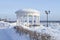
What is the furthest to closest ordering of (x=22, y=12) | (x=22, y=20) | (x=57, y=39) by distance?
(x=22, y=20) → (x=22, y=12) → (x=57, y=39)

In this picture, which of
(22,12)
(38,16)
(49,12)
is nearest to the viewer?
(49,12)

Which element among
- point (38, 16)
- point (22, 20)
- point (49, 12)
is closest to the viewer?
point (49, 12)

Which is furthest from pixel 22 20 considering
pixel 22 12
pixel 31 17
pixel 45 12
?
pixel 45 12

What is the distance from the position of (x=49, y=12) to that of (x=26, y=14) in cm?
410

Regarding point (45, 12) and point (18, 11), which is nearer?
point (45, 12)

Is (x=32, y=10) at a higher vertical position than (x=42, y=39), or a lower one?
higher

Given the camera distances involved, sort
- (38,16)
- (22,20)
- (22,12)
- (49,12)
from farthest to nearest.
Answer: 1. (22,20)
2. (38,16)
3. (22,12)
4. (49,12)

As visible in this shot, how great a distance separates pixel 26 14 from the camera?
27.2 meters

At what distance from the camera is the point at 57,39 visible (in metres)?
9.70

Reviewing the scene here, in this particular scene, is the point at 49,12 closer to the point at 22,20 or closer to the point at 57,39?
the point at 22,20

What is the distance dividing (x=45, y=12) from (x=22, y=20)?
8660 millimetres

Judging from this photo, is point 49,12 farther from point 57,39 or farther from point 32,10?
point 57,39

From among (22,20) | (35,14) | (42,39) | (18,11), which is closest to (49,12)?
(35,14)

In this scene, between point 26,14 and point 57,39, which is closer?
point 57,39
